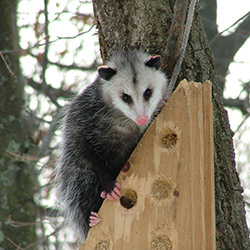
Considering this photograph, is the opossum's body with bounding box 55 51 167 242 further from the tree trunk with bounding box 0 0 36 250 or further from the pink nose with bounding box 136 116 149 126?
the tree trunk with bounding box 0 0 36 250

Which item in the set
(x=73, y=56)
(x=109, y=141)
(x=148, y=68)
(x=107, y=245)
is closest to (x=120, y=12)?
(x=148, y=68)

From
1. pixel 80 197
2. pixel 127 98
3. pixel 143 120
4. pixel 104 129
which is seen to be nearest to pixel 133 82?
pixel 127 98

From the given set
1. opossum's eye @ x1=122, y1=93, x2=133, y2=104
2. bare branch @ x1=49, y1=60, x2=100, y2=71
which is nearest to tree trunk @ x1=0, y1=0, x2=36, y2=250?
bare branch @ x1=49, y1=60, x2=100, y2=71

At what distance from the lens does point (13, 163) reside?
4.39m

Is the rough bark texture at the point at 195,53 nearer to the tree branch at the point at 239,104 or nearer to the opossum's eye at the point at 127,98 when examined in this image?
the opossum's eye at the point at 127,98

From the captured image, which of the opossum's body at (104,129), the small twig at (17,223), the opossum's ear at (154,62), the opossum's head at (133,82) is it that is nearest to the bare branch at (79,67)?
the small twig at (17,223)

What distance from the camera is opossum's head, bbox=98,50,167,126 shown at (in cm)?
249

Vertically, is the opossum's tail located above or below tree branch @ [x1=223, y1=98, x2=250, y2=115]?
above

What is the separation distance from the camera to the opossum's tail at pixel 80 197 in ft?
10.0

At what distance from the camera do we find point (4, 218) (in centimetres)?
424

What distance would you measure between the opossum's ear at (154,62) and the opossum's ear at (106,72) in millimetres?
198

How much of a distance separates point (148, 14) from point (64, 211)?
151 cm

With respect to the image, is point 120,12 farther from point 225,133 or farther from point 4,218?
point 4,218

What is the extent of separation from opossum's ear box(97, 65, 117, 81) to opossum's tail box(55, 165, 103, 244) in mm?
677
